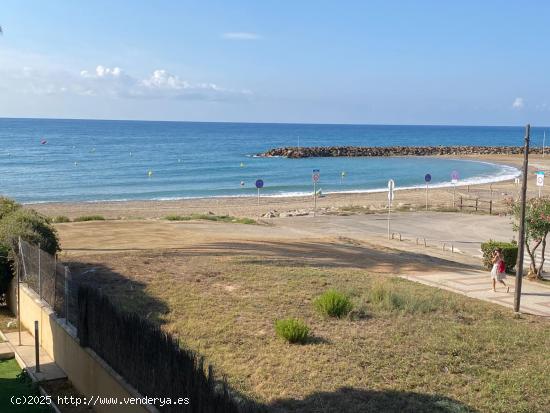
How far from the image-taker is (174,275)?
631 inches

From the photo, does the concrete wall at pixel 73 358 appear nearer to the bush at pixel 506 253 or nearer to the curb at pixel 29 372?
the curb at pixel 29 372

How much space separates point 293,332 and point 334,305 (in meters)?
1.94

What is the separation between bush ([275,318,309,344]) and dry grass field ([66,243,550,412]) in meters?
0.15

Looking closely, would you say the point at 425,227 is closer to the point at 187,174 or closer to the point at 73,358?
the point at 73,358

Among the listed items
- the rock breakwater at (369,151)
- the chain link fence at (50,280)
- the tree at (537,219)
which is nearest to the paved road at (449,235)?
the tree at (537,219)

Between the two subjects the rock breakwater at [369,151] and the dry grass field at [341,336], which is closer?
the dry grass field at [341,336]

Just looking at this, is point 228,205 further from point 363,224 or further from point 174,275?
point 174,275

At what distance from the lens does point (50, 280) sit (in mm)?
12172

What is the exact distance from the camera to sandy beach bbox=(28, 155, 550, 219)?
43.2m

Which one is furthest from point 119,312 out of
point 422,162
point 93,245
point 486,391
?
point 422,162

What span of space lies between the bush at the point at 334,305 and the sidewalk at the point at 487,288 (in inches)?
183

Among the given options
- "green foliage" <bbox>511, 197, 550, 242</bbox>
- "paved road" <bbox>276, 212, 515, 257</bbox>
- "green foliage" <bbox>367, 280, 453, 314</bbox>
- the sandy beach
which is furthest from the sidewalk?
the sandy beach

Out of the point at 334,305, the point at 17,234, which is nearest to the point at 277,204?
the point at 17,234

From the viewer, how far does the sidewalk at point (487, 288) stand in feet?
50.5
